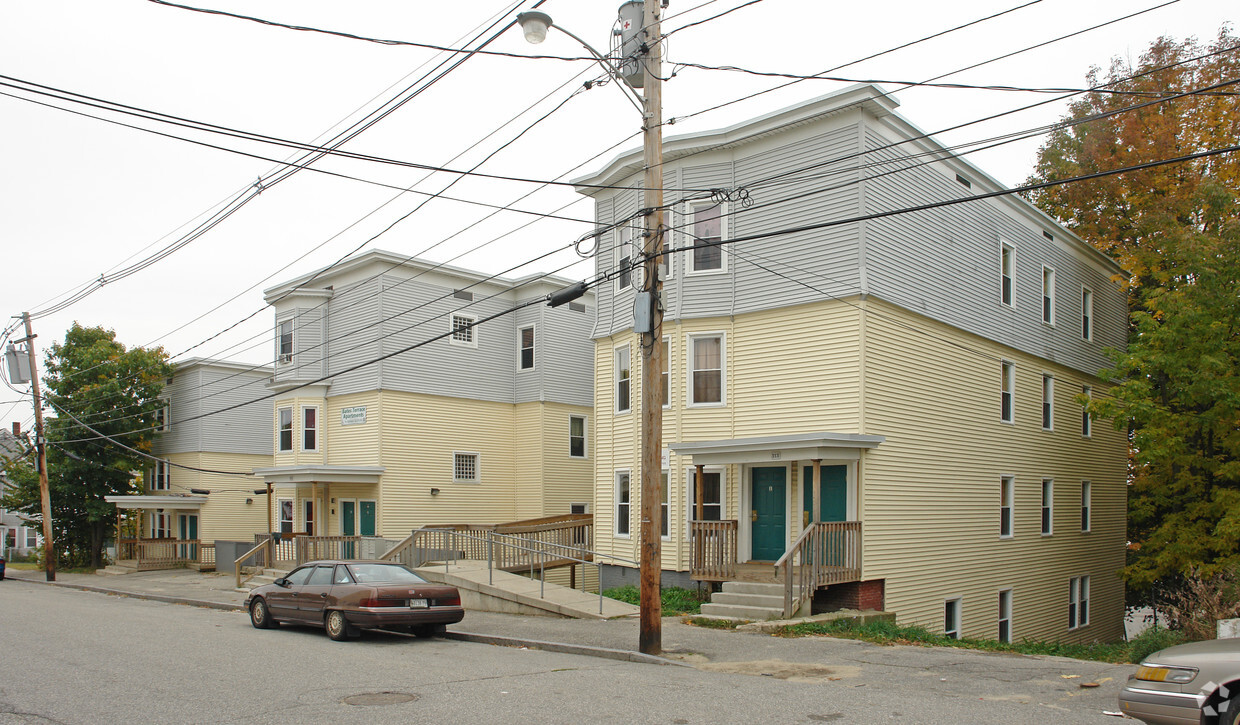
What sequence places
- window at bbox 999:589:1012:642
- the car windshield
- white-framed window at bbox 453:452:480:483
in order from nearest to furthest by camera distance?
1. the car windshield
2. window at bbox 999:589:1012:642
3. white-framed window at bbox 453:452:480:483

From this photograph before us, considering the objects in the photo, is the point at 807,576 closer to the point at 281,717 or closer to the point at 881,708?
the point at 881,708

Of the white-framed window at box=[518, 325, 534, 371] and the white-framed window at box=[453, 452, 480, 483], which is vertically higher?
the white-framed window at box=[518, 325, 534, 371]

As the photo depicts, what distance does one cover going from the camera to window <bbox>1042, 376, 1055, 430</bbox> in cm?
2555

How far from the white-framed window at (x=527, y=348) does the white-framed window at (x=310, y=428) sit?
7.14 metres

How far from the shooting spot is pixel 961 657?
1268 cm

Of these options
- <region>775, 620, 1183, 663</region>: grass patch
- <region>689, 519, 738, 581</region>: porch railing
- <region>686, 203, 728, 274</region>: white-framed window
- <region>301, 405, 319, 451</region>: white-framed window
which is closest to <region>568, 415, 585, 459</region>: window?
<region>301, 405, 319, 451</region>: white-framed window

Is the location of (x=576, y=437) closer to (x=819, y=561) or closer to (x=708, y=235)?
(x=708, y=235)

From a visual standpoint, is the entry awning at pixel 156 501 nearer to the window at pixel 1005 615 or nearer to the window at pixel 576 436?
the window at pixel 576 436

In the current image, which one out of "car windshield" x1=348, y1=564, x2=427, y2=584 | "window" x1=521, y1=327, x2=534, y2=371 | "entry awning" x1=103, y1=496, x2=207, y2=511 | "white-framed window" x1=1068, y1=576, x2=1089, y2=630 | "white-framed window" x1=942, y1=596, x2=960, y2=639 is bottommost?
"white-framed window" x1=1068, y1=576, x2=1089, y2=630

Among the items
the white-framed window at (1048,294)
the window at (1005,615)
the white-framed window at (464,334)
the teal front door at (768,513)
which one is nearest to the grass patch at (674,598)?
the teal front door at (768,513)

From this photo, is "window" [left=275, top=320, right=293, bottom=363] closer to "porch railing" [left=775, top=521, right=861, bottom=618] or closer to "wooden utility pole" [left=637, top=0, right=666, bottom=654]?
"porch railing" [left=775, top=521, right=861, bottom=618]

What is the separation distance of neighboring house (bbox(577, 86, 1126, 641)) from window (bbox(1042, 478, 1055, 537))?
0.23 m

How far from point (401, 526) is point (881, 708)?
73.4 feet

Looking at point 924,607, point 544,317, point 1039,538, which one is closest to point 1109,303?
point 1039,538
